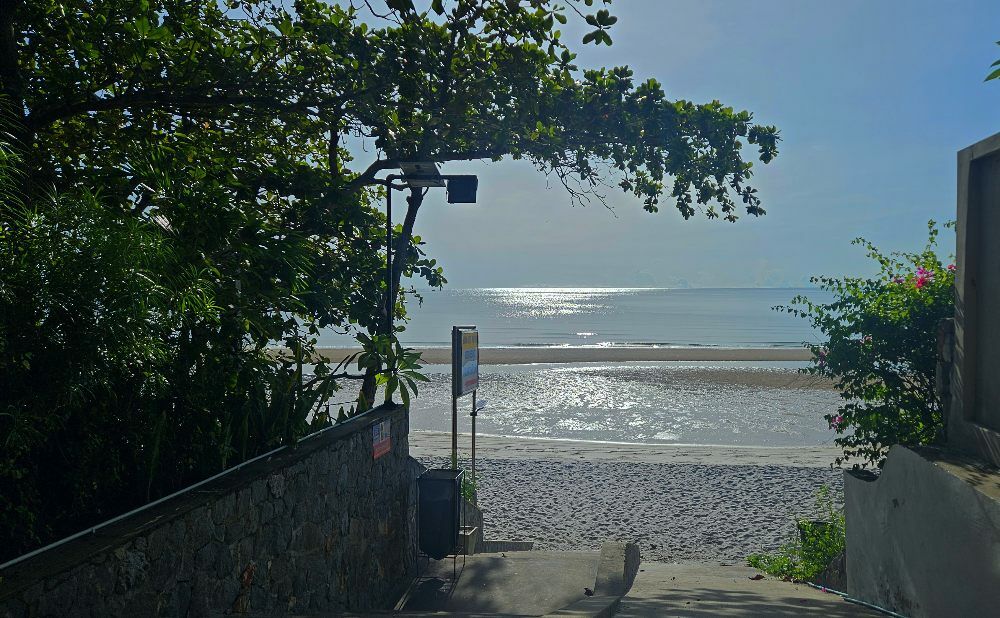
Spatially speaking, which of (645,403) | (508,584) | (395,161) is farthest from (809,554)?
(645,403)

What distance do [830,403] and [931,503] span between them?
21.4 m

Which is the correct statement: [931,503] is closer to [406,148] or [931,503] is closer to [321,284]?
[321,284]

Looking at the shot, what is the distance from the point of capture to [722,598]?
5969 millimetres

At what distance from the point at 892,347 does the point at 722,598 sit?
9.62 ft

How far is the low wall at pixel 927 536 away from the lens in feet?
14.1

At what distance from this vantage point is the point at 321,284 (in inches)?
288

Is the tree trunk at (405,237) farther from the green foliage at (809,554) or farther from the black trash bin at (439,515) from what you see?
the green foliage at (809,554)

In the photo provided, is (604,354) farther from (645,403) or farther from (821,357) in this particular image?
(821,357)

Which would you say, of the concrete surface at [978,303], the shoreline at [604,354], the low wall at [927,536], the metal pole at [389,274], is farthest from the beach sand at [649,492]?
the shoreline at [604,354]

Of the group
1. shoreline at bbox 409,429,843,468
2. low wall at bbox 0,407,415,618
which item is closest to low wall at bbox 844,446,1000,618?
low wall at bbox 0,407,415,618

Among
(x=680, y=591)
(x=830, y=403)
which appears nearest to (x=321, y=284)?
(x=680, y=591)

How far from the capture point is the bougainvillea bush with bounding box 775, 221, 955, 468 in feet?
22.8

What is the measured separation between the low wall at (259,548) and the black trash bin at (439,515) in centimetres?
21

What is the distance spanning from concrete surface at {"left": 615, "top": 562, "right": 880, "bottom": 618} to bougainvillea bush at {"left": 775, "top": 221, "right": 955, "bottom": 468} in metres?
1.49
